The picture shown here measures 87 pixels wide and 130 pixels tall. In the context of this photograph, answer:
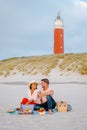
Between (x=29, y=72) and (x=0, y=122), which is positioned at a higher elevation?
(x=29, y=72)

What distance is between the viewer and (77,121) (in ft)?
27.0

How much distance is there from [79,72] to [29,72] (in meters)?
6.20

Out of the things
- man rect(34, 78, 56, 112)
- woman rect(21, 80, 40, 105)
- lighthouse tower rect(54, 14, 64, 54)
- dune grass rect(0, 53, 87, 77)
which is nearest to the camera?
man rect(34, 78, 56, 112)

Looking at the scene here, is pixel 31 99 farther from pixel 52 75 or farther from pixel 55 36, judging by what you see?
pixel 55 36

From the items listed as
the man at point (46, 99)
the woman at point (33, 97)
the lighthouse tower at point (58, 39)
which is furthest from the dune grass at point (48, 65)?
the man at point (46, 99)

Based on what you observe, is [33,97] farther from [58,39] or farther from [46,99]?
[58,39]

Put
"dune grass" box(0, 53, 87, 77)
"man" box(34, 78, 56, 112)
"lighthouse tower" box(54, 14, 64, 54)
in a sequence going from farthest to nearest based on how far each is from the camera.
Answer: "lighthouse tower" box(54, 14, 64, 54)
"dune grass" box(0, 53, 87, 77)
"man" box(34, 78, 56, 112)

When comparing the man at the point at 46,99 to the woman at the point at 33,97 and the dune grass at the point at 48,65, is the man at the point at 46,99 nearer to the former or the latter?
the woman at the point at 33,97

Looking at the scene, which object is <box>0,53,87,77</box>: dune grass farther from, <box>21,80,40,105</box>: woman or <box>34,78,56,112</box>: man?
<box>34,78,56,112</box>: man

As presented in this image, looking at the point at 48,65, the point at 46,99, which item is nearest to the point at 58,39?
the point at 48,65

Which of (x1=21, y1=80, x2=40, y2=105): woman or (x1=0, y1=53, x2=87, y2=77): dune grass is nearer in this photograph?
(x1=21, y1=80, x2=40, y2=105): woman

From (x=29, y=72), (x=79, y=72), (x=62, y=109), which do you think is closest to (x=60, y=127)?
(x=62, y=109)

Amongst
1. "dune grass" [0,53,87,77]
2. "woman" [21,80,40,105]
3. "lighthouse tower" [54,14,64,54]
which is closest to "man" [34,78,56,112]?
"woman" [21,80,40,105]

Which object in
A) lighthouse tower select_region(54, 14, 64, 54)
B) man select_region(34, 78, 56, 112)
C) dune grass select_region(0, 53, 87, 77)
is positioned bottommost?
man select_region(34, 78, 56, 112)
